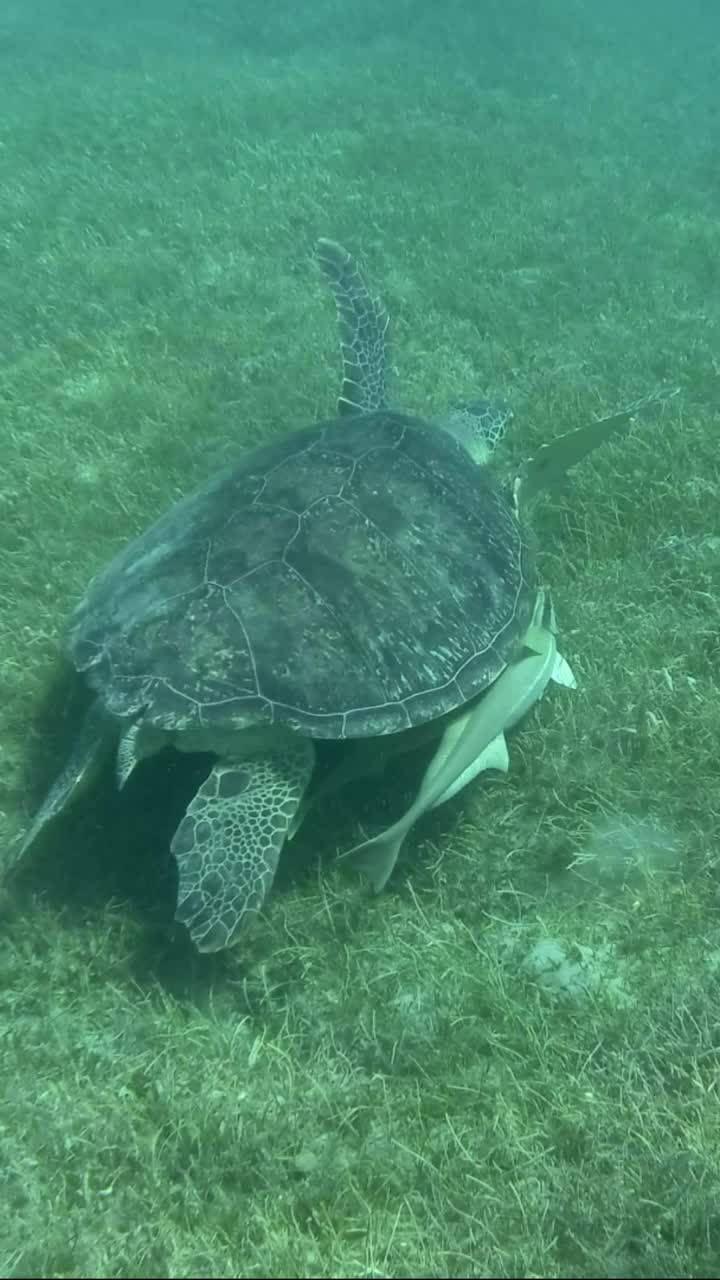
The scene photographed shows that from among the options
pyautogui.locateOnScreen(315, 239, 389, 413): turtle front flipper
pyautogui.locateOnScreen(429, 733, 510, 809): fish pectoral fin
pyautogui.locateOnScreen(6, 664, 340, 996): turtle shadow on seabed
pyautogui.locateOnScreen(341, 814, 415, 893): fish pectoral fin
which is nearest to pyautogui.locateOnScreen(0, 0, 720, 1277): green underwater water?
pyautogui.locateOnScreen(6, 664, 340, 996): turtle shadow on seabed

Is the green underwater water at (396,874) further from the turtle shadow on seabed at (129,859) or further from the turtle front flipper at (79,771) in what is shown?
the turtle front flipper at (79,771)

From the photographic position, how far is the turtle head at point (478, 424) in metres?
5.88

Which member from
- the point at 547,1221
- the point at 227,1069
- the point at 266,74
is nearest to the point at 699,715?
the point at 547,1221

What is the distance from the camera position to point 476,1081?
3.02 m

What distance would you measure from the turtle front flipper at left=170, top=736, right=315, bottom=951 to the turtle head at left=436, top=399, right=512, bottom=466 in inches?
115

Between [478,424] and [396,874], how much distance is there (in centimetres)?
340

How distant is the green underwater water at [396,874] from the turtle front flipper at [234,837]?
0.39 metres

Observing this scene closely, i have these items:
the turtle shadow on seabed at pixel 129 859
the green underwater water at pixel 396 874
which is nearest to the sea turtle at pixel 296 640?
the turtle shadow on seabed at pixel 129 859

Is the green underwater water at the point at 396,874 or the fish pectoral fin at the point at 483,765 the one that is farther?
the fish pectoral fin at the point at 483,765

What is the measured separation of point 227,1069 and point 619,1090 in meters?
1.39

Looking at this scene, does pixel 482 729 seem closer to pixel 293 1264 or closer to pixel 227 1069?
pixel 227 1069

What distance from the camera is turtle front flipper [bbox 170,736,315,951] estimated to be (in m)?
3.24

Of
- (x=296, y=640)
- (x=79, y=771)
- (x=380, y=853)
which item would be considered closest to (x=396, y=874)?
(x=380, y=853)

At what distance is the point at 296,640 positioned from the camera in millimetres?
3633
